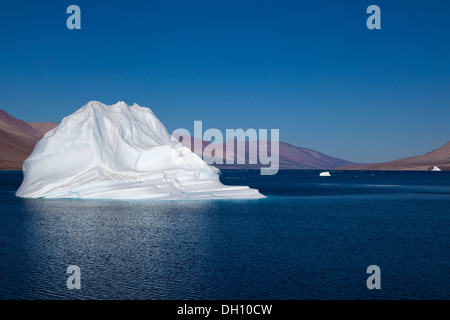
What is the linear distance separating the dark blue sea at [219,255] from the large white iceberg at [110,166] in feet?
35.7

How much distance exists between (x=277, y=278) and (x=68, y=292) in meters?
7.64

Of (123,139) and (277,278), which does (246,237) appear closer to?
(277,278)

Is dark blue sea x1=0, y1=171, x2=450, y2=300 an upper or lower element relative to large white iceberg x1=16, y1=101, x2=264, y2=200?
lower

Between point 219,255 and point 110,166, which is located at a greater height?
point 110,166

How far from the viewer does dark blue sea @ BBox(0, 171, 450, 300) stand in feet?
51.8

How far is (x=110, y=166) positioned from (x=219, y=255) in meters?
33.4

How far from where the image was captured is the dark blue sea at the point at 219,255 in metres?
15.8

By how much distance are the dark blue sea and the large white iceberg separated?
1088 cm

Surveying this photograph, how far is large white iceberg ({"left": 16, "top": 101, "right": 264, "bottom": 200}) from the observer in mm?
50094

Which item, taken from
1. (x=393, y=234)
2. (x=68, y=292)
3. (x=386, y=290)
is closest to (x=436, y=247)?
(x=393, y=234)

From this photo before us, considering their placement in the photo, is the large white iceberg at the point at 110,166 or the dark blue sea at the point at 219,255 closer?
the dark blue sea at the point at 219,255

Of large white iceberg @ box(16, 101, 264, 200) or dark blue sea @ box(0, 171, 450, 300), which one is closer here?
dark blue sea @ box(0, 171, 450, 300)

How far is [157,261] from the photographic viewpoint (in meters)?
20.0

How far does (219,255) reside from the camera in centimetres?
2145
